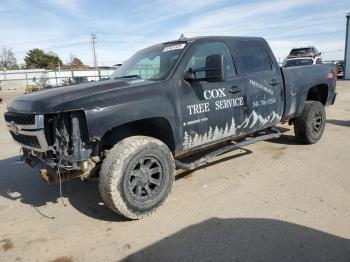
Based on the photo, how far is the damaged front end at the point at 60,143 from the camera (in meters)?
3.45

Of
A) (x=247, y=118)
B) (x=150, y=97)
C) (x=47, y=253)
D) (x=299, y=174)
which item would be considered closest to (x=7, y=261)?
(x=47, y=253)

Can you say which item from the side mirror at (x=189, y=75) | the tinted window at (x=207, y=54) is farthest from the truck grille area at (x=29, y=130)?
the tinted window at (x=207, y=54)

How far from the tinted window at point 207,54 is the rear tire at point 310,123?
6.71ft

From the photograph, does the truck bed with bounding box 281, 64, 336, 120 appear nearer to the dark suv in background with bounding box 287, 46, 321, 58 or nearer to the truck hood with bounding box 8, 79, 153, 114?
the truck hood with bounding box 8, 79, 153, 114

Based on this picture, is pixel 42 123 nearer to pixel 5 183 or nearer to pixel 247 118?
pixel 5 183

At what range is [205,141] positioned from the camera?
4.50m

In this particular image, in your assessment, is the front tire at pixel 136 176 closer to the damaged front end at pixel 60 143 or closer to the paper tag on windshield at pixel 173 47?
the damaged front end at pixel 60 143

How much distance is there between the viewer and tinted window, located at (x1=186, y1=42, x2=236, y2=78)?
4.40 metres

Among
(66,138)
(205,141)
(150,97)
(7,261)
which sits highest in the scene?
(150,97)

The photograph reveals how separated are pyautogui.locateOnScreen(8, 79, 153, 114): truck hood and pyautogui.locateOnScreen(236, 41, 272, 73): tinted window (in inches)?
71.8

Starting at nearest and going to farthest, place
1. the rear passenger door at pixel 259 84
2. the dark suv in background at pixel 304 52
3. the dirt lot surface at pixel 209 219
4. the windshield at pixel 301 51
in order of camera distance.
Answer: the dirt lot surface at pixel 209 219, the rear passenger door at pixel 259 84, the dark suv in background at pixel 304 52, the windshield at pixel 301 51

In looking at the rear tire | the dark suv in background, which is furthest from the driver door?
the dark suv in background

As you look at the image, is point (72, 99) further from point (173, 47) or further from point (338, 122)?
point (338, 122)

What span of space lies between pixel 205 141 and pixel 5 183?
3158 millimetres
